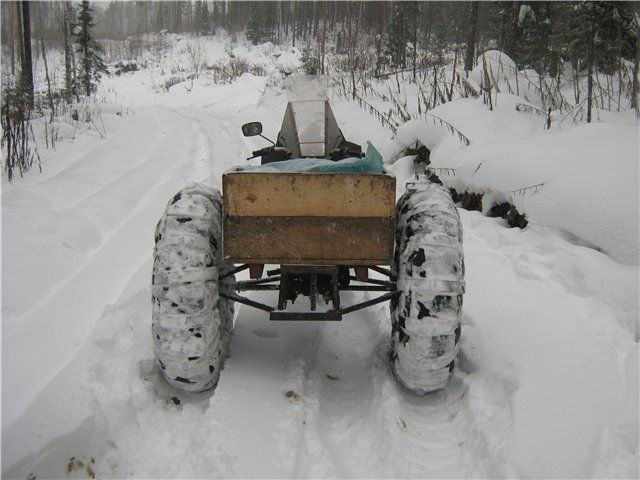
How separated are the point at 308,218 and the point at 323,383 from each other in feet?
3.59

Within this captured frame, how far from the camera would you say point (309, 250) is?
258cm

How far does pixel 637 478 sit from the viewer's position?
201 cm

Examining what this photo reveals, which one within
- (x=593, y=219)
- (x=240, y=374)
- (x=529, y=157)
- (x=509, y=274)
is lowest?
(x=240, y=374)

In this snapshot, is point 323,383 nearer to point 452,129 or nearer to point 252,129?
point 252,129

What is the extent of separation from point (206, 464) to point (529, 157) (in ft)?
14.4

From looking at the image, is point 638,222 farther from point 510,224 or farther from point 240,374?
point 240,374

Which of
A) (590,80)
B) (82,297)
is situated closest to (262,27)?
(590,80)

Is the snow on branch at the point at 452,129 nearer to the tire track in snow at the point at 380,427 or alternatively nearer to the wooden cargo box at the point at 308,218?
the tire track in snow at the point at 380,427

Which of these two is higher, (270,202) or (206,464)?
(270,202)

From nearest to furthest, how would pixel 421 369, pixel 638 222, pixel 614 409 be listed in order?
pixel 614 409 < pixel 421 369 < pixel 638 222

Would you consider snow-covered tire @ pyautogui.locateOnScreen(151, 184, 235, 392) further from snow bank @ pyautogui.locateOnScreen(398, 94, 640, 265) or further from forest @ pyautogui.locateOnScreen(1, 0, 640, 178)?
forest @ pyautogui.locateOnScreen(1, 0, 640, 178)

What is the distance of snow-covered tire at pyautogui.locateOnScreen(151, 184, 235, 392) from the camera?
2451mm

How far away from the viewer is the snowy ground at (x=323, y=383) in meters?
2.20

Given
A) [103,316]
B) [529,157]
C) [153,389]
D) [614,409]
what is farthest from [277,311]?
[529,157]
